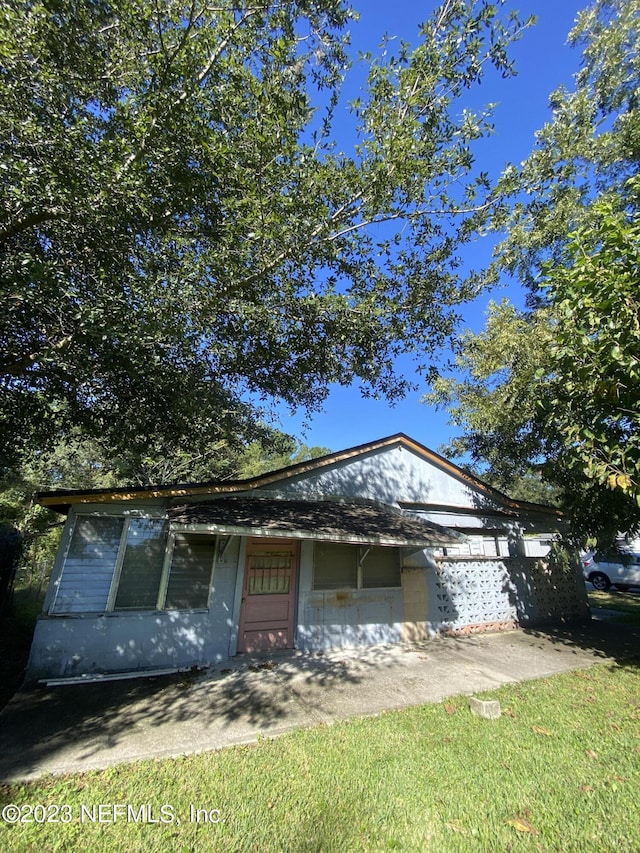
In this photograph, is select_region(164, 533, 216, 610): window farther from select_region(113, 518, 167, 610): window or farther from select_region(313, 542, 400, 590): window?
select_region(313, 542, 400, 590): window

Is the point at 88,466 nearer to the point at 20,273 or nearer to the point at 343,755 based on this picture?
the point at 20,273

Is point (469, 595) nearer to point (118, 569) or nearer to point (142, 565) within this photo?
point (142, 565)

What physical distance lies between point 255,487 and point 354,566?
2.98 m

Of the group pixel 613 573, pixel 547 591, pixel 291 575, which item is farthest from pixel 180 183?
pixel 613 573

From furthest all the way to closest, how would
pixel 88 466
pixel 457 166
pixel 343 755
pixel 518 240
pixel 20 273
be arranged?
pixel 88 466 < pixel 518 240 < pixel 457 166 < pixel 20 273 < pixel 343 755

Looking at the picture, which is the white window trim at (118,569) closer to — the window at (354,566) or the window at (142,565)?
the window at (142,565)

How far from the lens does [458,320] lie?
757 centimetres

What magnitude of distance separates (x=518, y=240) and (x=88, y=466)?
23174 millimetres

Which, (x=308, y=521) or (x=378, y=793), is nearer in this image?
(x=378, y=793)

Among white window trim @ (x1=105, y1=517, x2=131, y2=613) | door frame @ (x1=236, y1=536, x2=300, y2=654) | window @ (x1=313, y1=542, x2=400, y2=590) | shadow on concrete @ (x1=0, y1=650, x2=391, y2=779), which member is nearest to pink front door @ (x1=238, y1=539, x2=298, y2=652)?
door frame @ (x1=236, y1=536, x2=300, y2=654)

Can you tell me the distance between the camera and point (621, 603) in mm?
14648

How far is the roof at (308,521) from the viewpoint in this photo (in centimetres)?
614

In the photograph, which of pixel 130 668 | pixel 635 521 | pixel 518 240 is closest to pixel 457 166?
pixel 518 240

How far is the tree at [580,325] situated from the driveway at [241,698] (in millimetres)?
3790
